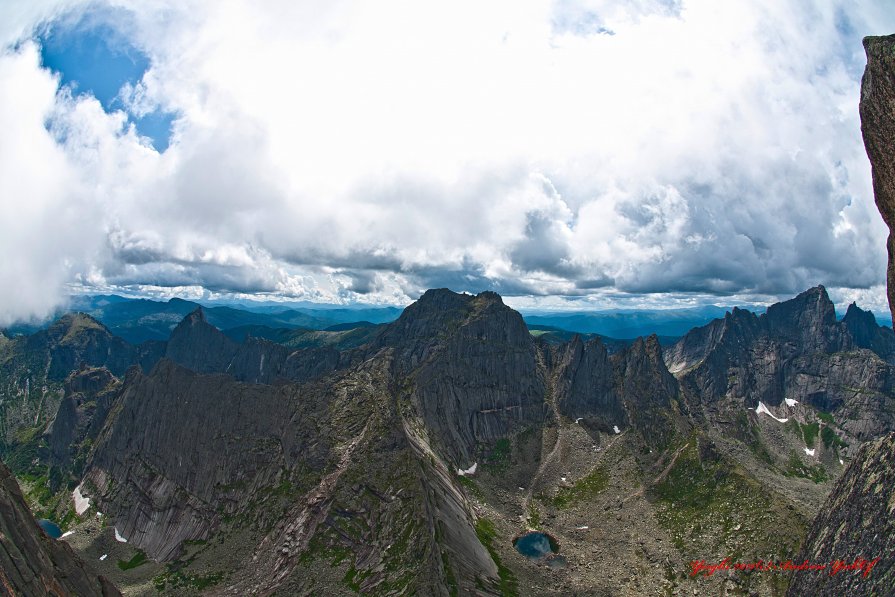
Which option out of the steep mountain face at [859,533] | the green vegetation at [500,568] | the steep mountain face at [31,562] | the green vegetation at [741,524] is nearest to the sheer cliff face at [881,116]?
the steep mountain face at [859,533]

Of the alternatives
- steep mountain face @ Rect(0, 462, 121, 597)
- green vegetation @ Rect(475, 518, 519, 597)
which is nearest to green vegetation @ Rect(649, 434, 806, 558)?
green vegetation @ Rect(475, 518, 519, 597)

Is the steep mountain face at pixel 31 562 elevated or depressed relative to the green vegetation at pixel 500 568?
elevated

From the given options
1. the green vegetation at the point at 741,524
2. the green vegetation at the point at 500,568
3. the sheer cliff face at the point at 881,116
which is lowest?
the green vegetation at the point at 500,568

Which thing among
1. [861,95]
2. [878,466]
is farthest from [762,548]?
[861,95]

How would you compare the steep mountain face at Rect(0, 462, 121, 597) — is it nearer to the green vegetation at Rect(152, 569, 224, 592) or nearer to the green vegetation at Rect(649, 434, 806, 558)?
the green vegetation at Rect(152, 569, 224, 592)

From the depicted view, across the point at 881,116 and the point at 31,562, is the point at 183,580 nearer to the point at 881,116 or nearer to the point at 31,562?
the point at 31,562

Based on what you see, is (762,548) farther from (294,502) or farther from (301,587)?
(294,502)

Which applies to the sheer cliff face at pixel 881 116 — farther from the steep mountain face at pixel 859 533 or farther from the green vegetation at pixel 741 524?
the green vegetation at pixel 741 524
